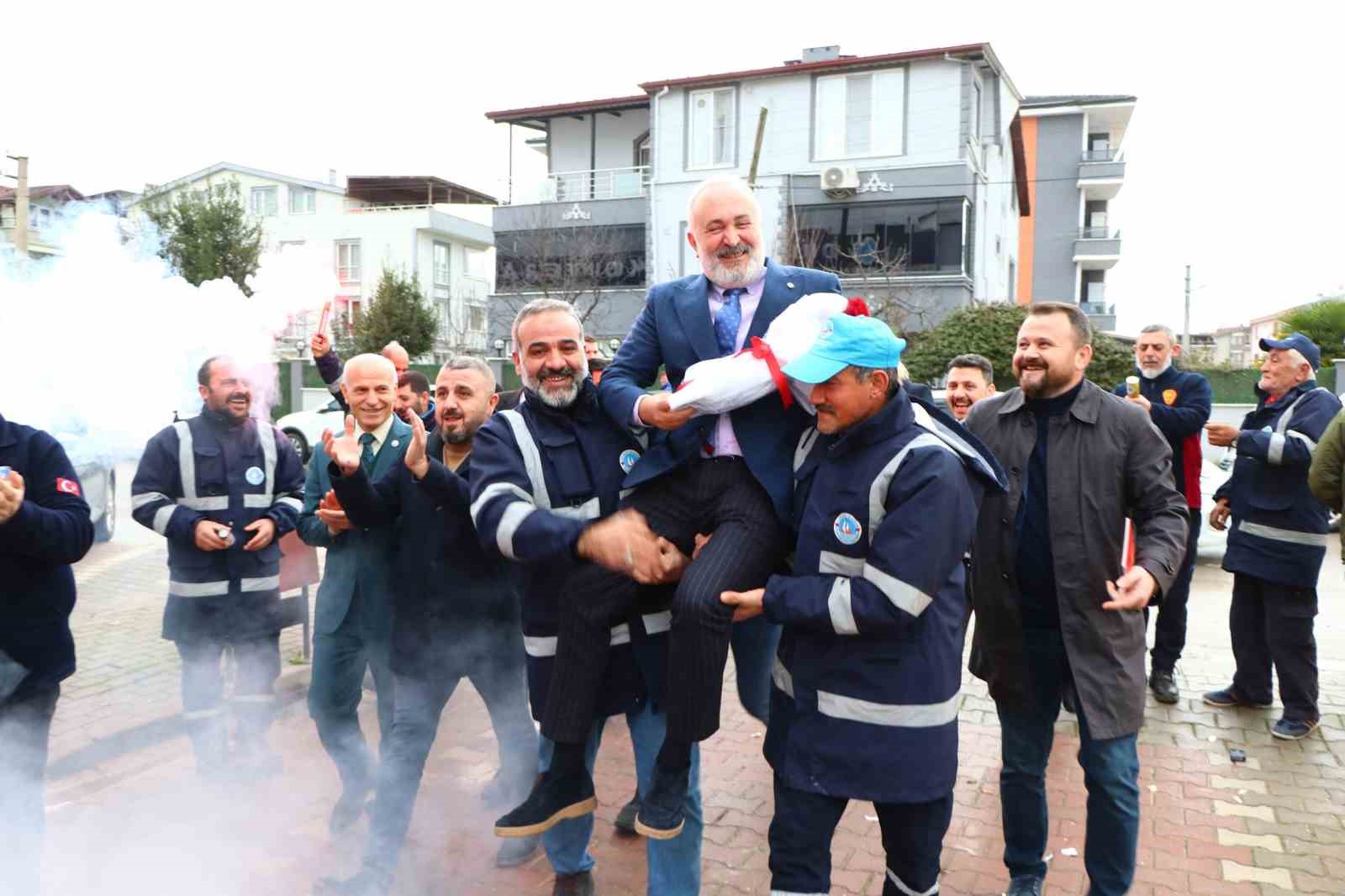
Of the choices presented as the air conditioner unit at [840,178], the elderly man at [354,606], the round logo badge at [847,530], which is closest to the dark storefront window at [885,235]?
the air conditioner unit at [840,178]

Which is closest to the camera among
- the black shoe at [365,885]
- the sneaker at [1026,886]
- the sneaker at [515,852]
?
the black shoe at [365,885]

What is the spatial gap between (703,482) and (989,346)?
51.2ft

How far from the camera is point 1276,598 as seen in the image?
539cm

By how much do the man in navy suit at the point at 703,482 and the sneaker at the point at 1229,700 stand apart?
432 centimetres

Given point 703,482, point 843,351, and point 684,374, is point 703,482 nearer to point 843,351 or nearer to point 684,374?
point 684,374

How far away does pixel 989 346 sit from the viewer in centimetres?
1733

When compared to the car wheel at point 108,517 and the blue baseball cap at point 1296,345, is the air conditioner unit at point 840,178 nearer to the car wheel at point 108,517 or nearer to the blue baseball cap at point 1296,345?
the car wheel at point 108,517

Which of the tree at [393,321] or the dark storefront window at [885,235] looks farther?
the tree at [393,321]

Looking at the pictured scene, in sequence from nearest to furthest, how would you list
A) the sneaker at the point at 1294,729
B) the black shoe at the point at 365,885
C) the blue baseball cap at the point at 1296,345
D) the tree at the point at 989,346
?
the black shoe at the point at 365,885, the sneaker at the point at 1294,729, the blue baseball cap at the point at 1296,345, the tree at the point at 989,346

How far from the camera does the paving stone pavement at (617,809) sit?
3.76 metres

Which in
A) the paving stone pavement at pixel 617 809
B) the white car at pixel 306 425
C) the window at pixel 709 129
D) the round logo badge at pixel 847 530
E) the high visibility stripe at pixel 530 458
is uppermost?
the window at pixel 709 129

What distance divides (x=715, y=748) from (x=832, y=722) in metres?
2.75

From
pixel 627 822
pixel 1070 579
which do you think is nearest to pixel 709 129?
pixel 627 822

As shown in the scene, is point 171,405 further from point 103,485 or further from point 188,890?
point 103,485
